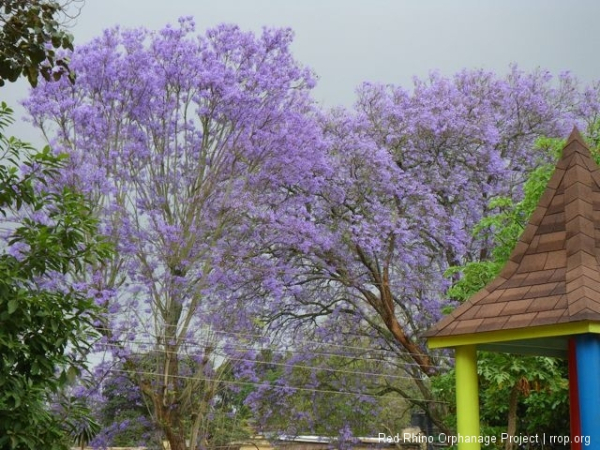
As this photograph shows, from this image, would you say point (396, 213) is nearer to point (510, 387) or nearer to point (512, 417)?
point (510, 387)

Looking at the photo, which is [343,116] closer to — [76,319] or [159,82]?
[159,82]

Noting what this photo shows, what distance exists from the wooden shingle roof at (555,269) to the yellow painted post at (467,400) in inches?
8.9

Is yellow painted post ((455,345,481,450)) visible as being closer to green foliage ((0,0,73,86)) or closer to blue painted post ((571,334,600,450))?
blue painted post ((571,334,600,450))

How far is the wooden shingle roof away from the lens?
5.60m

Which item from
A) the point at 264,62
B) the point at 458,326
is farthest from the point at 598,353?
the point at 264,62

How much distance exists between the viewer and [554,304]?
5.63m

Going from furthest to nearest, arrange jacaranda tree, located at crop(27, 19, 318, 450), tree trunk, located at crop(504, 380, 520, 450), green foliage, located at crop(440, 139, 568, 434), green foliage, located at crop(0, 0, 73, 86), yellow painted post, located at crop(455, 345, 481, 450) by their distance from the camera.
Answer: jacaranda tree, located at crop(27, 19, 318, 450), green foliage, located at crop(440, 139, 568, 434), tree trunk, located at crop(504, 380, 520, 450), yellow painted post, located at crop(455, 345, 481, 450), green foliage, located at crop(0, 0, 73, 86)

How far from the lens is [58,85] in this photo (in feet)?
43.6

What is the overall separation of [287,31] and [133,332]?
15.8 ft

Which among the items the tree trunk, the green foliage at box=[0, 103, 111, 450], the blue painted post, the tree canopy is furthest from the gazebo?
the tree canopy

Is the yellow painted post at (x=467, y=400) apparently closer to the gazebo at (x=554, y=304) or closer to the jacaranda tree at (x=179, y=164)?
the gazebo at (x=554, y=304)

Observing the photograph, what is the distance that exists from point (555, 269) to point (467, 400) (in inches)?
39.1

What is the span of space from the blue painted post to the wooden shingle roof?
186 millimetres

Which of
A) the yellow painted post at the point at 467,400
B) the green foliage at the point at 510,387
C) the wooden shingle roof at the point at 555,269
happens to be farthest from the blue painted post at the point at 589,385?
the green foliage at the point at 510,387
